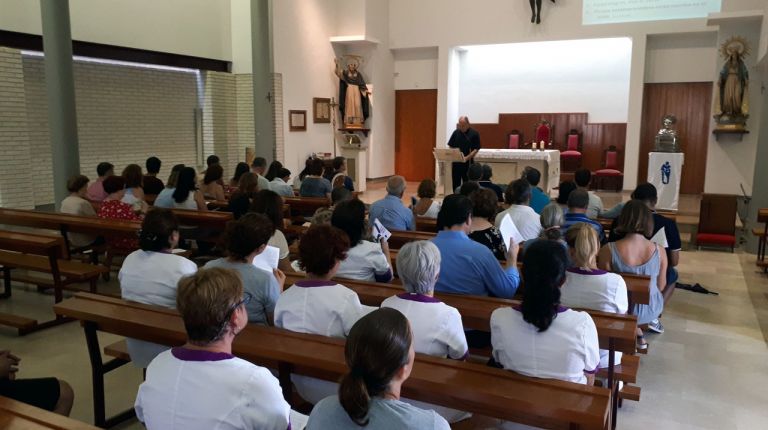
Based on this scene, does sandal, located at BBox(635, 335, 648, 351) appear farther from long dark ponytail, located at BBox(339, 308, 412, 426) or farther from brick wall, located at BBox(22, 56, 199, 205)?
brick wall, located at BBox(22, 56, 199, 205)

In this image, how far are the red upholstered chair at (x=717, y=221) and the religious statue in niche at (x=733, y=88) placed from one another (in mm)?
3806

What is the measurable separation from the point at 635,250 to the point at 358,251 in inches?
69.3

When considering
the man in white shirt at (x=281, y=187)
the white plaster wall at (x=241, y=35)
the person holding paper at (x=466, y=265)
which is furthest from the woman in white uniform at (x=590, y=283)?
the white plaster wall at (x=241, y=35)

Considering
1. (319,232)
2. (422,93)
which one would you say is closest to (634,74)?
(422,93)

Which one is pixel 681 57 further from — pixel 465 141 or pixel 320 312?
pixel 320 312

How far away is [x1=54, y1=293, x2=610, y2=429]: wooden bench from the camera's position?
186 centimetres

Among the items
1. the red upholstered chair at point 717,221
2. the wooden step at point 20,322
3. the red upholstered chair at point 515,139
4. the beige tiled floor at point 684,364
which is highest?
the red upholstered chair at point 515,139

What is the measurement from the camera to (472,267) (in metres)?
3.09

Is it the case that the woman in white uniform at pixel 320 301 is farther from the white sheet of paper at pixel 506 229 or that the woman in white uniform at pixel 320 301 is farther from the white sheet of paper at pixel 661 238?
the white sheet of paper at pixel 661 238

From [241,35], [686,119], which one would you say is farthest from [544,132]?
[241,35]

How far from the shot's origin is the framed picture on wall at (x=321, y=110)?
509 inches

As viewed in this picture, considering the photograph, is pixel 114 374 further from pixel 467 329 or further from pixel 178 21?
pixel 178 21

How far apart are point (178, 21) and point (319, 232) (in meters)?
9.80

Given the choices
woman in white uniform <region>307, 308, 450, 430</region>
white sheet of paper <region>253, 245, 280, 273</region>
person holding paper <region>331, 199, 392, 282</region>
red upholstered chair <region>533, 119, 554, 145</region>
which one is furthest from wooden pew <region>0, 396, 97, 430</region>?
red upholstered chair <region>533, 119, 554, 145</region>
